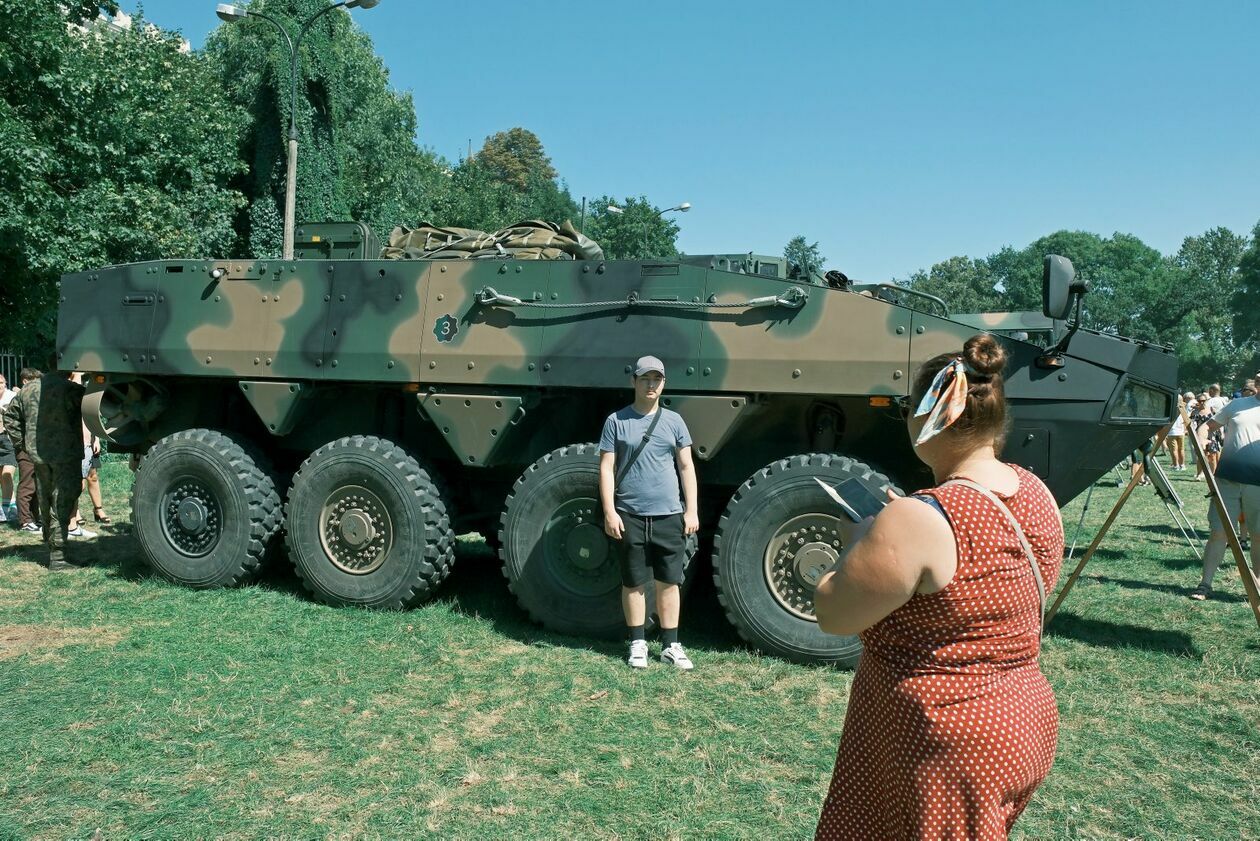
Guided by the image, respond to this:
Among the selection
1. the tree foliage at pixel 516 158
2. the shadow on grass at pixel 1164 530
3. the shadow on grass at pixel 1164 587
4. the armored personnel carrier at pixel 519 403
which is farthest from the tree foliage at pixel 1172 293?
the armored personnel carrier at pixel 519 403

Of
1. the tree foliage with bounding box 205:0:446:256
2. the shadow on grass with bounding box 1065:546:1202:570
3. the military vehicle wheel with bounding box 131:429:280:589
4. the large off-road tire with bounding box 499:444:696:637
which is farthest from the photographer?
the tree foliage with bounding box 205:0:446:256

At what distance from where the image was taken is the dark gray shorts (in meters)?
6.11

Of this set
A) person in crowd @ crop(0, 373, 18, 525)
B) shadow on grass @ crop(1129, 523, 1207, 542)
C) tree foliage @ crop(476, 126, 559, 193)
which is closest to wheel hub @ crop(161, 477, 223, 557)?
person in crowd @ crop(0, 373, 18, 525)

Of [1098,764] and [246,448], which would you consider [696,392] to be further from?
[246,448]

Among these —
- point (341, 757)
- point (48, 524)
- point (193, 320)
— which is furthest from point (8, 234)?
point (341, 757)

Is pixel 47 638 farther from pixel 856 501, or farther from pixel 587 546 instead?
pixel 856 501

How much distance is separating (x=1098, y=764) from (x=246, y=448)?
5.97 metres

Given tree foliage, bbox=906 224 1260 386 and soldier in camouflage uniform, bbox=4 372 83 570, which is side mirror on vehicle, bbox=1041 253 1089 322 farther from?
tree foliage, bbox=906 224 1260 386

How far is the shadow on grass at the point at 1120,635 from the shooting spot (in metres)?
6.74

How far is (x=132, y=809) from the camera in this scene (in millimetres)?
4152

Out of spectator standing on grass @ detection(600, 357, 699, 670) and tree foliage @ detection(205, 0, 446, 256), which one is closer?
spectator standing on grass @ detection(600, 357, 699, 670)

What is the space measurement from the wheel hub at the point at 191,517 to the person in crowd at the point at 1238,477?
6.74m

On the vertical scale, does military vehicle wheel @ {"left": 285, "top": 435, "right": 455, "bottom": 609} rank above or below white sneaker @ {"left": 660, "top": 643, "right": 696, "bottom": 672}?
above

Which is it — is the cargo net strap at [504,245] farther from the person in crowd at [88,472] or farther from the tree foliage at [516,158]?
the tree foliage at [516,158]
